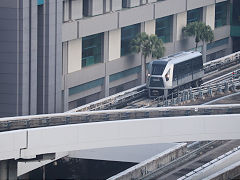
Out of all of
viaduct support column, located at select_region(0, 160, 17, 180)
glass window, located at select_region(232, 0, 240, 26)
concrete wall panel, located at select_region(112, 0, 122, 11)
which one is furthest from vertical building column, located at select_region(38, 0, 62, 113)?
glass window, located at select_region(232, 0, 240, 26)

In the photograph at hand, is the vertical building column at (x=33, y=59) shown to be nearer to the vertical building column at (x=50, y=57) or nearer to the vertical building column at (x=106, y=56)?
the vertical building column at (x=50, y=57)

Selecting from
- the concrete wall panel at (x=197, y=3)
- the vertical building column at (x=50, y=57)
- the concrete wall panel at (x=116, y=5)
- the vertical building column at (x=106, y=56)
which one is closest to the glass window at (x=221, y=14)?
the concrete wall panel at (x=197, y=3)

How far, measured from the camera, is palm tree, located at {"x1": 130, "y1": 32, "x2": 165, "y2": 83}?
88812mm

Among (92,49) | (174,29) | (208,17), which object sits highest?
(208,17)

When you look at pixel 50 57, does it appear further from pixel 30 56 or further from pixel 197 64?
pixel 197 64

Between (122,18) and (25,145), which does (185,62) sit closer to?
A: (122,18)

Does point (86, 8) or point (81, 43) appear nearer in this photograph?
point (81, 43)

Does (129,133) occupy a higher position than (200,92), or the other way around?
(129,133)

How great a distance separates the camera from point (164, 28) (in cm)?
9525

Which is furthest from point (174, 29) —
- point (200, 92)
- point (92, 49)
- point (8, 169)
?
point (8, 169)

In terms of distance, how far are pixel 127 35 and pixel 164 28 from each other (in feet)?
23.0

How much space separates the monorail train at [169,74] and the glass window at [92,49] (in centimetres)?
722

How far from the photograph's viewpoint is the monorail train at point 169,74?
76812mm

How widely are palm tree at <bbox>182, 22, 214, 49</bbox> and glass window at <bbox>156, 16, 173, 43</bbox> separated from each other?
2.31 m
